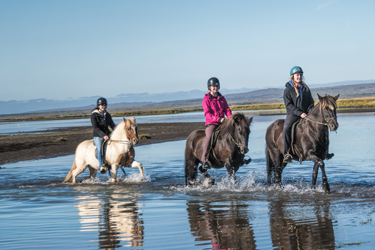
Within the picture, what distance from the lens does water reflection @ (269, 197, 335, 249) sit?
6.10 m

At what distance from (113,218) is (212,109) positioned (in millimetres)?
4036

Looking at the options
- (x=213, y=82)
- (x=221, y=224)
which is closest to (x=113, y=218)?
(x=221, y=224)

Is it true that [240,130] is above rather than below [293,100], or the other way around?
below

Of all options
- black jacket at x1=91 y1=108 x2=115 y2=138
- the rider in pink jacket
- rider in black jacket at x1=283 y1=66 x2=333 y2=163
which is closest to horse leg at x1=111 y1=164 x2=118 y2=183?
black jacket at x1=91 y1=108 x2=115 y2=138

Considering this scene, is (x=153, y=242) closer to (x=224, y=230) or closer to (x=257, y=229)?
(x=224, y=230)

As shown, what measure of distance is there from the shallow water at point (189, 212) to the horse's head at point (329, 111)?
4.95ft

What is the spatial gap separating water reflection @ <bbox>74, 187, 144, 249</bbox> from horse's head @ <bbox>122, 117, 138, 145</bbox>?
148 cm

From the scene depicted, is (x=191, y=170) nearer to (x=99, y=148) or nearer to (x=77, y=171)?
(x=99, y=148)

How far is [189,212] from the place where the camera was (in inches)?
344

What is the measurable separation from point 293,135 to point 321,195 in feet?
5.08

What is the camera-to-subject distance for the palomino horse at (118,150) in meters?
12.6

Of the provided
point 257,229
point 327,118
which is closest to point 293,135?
point 327,118

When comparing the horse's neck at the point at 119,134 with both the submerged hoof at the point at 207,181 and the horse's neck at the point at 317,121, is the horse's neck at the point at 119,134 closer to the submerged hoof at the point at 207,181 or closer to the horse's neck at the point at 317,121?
the submerged hoof at the point at 207,181

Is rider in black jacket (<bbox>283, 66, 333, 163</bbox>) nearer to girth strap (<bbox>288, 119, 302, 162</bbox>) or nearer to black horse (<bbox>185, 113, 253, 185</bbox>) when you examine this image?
girth strap (<bbox>288, 119, 302, 162</bbox>)
